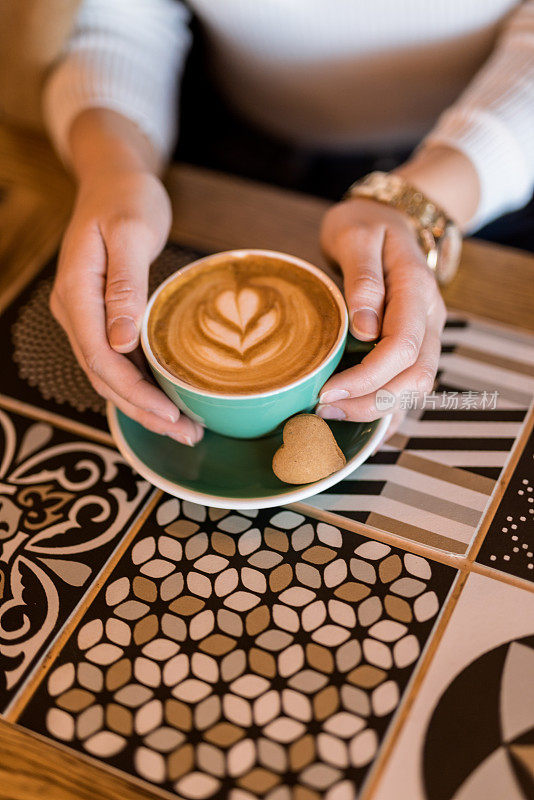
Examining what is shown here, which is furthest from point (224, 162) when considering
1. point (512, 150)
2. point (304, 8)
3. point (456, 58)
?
point (512, 150)

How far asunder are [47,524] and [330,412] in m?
0.28

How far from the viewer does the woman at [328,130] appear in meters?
0.60

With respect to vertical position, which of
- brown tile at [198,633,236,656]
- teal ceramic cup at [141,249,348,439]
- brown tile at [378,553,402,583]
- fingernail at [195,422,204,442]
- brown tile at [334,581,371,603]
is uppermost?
teal ceramic cup at [141,249,348,439]

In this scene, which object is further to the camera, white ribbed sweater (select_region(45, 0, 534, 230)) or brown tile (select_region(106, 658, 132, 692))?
white ribbed sweater (select_region(45, 0, 534, 230))

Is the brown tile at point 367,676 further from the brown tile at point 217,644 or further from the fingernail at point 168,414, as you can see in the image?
the fingernail at point 168,414

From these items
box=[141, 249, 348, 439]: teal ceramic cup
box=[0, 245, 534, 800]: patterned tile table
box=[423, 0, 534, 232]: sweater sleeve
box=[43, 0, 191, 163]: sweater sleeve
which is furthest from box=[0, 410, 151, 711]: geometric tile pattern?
box=[423, 0, 534, 232]: sweater sleeve

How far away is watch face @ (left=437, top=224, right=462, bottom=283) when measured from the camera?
0.74 m

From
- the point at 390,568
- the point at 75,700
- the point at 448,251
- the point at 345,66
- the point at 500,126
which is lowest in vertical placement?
the point at 75,700

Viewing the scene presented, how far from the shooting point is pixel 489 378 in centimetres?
70

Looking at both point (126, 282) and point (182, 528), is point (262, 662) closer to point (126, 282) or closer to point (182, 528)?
point (182, 528)

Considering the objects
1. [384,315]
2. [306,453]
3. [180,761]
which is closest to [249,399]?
[306,453]

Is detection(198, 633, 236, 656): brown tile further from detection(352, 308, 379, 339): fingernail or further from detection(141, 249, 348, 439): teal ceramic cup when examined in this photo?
detection(352, 308, 379, 339): fingernail

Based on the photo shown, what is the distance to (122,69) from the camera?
0.87 m

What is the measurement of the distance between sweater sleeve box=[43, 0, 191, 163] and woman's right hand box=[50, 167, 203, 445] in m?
0.18
